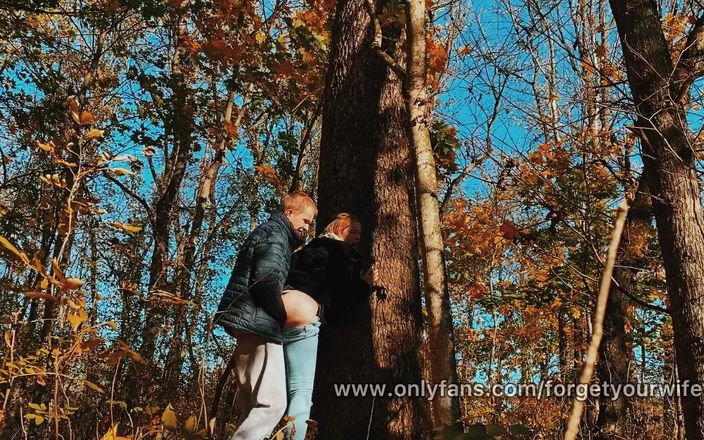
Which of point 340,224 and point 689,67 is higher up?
point 689,67

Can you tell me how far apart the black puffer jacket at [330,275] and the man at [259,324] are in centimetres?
18

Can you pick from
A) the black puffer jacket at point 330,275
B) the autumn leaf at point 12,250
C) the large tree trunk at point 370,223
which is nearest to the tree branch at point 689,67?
the large tree trunk at point 370,223

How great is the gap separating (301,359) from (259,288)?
1.69 feet

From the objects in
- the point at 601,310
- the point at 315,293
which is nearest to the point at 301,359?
the point at 315,293

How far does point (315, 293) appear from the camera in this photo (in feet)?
11.4

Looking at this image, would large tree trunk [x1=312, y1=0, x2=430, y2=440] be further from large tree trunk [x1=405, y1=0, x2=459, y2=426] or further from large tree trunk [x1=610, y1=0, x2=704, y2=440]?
large tree trunk [x1=610, y1=0, x2=704, y2=440]

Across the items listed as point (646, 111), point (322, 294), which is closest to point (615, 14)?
point (646, 111)

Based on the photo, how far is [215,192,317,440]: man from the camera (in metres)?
3.03

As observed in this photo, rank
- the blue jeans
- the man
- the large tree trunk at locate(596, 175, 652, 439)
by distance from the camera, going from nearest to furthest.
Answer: the man, the blue jeans, the large tree trunk at locate(596, 175, 652, 439)

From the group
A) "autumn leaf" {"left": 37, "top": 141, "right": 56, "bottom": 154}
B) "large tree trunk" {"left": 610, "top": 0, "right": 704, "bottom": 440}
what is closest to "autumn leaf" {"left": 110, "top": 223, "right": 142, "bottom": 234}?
"autumn leaf" {"left": 37, "top": 141, "right": 56, "bottom": 154}

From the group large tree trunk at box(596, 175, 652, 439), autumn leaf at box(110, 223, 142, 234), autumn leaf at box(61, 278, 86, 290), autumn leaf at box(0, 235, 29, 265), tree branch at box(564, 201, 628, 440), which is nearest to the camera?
tree branch at box(564, 201, 628, 440)

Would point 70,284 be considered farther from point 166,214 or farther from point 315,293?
point 166,214

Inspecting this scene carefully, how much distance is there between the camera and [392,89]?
4.23m

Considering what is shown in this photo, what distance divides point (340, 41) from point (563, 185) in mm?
4606
